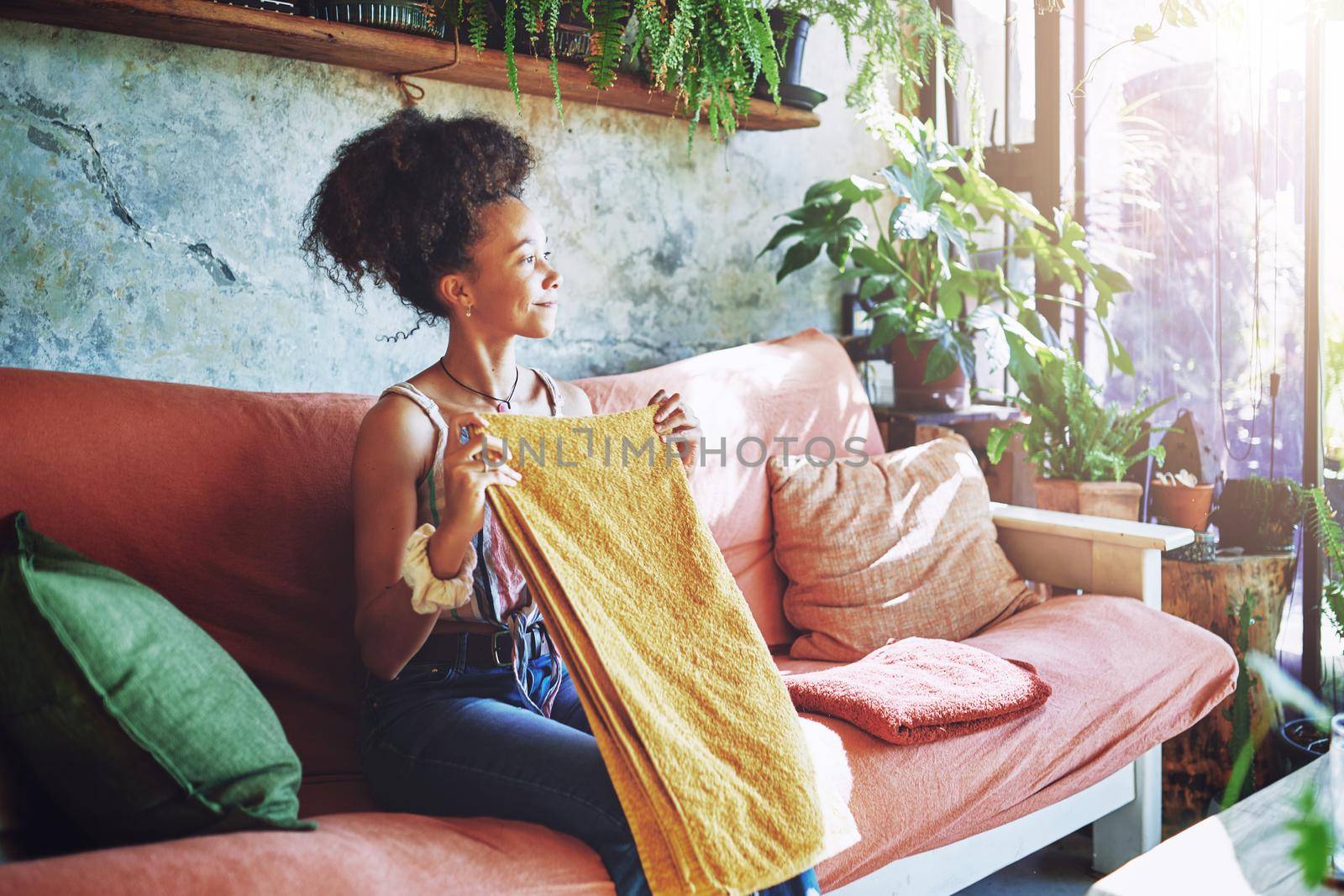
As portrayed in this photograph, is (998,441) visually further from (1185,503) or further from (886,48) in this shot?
(886,48)

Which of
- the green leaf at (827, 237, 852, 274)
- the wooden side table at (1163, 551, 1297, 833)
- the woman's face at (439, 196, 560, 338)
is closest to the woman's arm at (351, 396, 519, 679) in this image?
the woman's face at (439, 196, 560, 338)

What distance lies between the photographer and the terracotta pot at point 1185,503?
2.51m

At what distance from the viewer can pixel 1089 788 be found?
6.45 feet

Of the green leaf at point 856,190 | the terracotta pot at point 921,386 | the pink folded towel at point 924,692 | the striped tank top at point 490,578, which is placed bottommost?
the pink folded towel at point 924,692

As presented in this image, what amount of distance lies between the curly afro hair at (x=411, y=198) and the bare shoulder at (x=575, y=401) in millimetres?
310

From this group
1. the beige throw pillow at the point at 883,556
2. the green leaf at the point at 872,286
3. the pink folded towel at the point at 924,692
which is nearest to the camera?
the pink folded towel at the point at 924,692

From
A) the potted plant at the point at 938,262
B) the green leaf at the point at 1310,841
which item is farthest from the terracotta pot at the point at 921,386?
the green leaf at the point at 1310,841

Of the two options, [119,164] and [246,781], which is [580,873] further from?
[119,164]

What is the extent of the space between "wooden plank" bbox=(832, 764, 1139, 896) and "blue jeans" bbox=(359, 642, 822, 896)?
335mm

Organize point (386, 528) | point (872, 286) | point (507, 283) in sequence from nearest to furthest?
1. point (386, 528)
2. point (507, 283)
3. point (872, 286)

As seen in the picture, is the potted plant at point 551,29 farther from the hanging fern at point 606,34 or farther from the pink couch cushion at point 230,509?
the pink couch cushion at point 230,509

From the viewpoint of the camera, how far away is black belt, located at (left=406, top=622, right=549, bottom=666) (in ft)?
4.98

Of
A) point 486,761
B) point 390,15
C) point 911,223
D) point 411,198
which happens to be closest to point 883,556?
point 911,223

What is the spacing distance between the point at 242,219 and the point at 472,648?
1.04 metres
